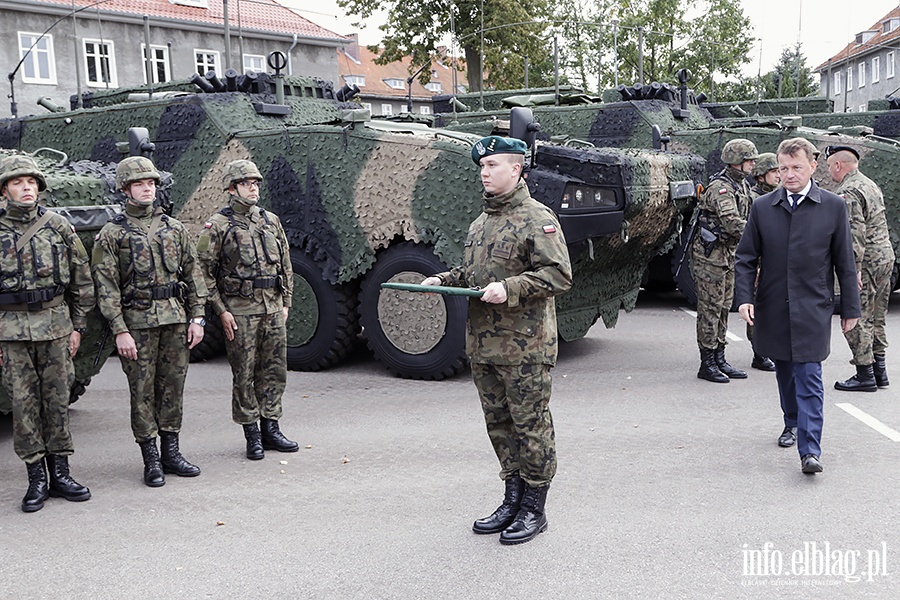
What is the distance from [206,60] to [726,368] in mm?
25008

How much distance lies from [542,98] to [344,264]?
631cm

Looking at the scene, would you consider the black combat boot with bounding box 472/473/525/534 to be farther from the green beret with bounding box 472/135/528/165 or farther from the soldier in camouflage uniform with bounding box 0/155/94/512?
the soldier in camouflage uniform with bounding box 0/155/94/512

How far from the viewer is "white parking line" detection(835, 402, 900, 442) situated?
5910mm

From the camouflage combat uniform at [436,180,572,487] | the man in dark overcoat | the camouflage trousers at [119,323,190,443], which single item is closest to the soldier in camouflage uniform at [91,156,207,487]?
the camouflage trousers at [119,323,190,443]

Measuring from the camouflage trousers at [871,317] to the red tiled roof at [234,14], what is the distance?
23.5m

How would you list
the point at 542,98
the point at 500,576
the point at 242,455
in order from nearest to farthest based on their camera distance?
the point at 500,576 → the point at 242,455 → the point at 542,98

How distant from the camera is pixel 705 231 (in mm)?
7781

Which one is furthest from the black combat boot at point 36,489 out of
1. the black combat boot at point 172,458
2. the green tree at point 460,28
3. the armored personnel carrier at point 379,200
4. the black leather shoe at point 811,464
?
the green tree at point 460,28

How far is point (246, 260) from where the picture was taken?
585 cm

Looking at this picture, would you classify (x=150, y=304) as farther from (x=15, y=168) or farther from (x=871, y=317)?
(x=871, y=317)

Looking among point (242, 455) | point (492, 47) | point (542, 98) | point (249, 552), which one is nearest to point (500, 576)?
point (249, 552)

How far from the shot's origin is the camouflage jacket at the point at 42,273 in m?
4.96

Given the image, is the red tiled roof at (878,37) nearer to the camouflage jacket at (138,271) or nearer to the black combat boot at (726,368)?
the black combat boot at (726,368)

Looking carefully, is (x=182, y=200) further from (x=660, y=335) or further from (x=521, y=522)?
(x=521, y=522)
